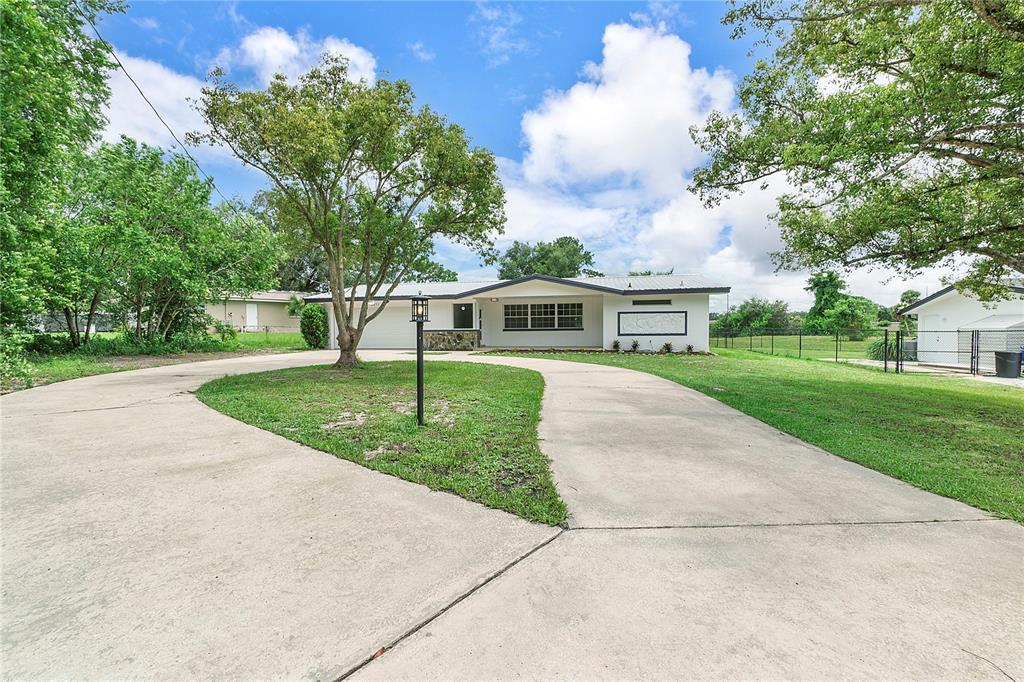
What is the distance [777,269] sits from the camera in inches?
401

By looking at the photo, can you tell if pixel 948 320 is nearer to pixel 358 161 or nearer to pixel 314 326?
pixel 358 161

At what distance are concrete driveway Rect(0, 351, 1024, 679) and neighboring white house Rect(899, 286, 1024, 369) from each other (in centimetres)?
1603

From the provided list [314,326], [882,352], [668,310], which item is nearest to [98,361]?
[314,326]

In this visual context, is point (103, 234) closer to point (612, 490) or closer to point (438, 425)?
point (438, 425)

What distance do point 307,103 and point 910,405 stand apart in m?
12.1

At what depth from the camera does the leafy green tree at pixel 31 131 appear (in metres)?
6.81

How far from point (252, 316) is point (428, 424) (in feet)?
107

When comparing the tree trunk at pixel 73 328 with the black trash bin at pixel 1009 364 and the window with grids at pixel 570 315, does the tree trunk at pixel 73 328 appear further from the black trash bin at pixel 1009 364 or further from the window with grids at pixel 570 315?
the black trash bin at pixel 1009 364

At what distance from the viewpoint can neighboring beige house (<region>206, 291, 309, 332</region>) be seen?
1190 inches

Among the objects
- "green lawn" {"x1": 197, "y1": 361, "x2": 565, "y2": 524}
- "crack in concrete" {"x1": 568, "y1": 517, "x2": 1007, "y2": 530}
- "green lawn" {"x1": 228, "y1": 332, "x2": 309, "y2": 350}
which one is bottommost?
"crack in concrete" {"x1": 568, "y1": 517, "x2": 1007, "y2": 530}

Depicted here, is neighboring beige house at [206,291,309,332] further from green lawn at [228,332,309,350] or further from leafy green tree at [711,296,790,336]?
leafy green tree at [711,296,790,336]

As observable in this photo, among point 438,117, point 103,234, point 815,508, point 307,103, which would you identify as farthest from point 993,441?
point 103,234

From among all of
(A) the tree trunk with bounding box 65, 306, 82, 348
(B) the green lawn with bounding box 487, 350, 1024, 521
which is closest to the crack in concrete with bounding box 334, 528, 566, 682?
(B) the green lawn with bounding box 487, 350, 1024, 521

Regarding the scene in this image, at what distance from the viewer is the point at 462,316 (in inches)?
766
